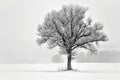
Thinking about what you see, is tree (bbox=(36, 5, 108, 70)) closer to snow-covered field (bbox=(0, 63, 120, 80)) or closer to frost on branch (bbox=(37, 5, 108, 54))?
frost on branch (bbox=(37, 5, 108, 54))

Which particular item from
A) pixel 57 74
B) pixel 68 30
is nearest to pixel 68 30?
pixel 68 30

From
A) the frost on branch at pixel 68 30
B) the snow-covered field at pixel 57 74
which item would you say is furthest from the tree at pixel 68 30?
the snow-covered field at pixel 57 74

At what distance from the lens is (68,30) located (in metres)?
57.9

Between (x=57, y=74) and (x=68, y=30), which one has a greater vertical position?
(x=68, y=30)

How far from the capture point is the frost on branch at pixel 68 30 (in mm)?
57906

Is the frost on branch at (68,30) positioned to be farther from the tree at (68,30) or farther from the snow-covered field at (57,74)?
the snow-covered field at (57,74)

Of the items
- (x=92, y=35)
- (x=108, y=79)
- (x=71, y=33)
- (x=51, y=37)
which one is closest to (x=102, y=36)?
(x=92, y=35)

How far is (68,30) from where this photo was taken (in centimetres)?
5791

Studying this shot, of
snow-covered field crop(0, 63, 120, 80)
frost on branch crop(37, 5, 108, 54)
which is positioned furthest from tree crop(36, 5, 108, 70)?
snow-covered field crop(0, 63, 120, 80)

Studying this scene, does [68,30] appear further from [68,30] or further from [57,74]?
[57,74]

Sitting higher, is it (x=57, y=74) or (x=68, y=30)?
(x=68, y=30)

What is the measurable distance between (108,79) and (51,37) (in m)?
24.0

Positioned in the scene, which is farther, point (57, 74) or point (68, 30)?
point (68, 30)

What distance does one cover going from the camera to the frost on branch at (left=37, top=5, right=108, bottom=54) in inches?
2280
